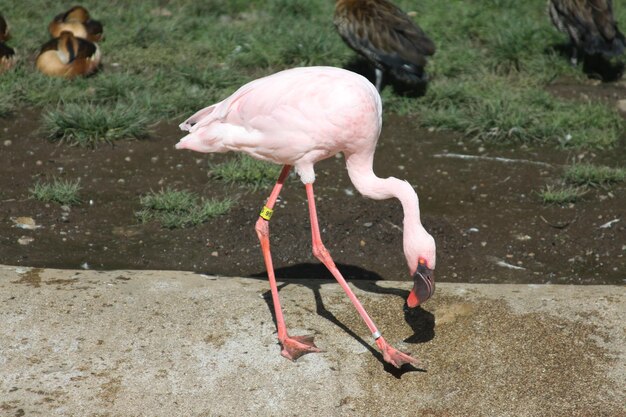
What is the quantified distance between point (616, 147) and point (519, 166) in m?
0.92

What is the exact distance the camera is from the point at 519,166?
778cm

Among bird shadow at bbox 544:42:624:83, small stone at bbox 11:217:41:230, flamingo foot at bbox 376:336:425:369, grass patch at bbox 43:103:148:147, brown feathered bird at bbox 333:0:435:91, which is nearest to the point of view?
flamingo foot at bbox 376:336:425:369

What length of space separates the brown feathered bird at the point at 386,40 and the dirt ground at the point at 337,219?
0.93 meters

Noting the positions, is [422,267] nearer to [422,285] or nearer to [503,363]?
[422,285]

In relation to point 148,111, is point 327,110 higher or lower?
higher

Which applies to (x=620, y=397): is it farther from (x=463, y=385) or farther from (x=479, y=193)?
(x=479, y=193)

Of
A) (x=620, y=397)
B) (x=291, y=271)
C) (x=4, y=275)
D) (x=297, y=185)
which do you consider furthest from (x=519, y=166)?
(x=4, y=275)

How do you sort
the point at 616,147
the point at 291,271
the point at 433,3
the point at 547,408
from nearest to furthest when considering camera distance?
the point at 547,408 → the point at 291,271 → the point at 616,147 → the point at 433,3

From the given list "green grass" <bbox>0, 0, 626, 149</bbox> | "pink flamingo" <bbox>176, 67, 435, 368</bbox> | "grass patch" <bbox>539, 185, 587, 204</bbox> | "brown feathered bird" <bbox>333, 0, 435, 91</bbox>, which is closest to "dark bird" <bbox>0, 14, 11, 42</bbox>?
"green grass" <bbox>0, 0, 626, 149</bbox>

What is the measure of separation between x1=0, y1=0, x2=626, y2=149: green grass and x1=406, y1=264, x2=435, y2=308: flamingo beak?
385 centimetres

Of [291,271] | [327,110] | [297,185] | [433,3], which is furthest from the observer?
[433,3]

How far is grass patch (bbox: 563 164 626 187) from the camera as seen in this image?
7.29 m

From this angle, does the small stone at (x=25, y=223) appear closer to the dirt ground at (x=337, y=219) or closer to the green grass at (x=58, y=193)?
the dirt ground at (x=337, y=219)

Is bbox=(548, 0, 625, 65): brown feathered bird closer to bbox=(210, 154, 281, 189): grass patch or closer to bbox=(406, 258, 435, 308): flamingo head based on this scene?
bbox=(210, 154, 281, 189): grass patch
